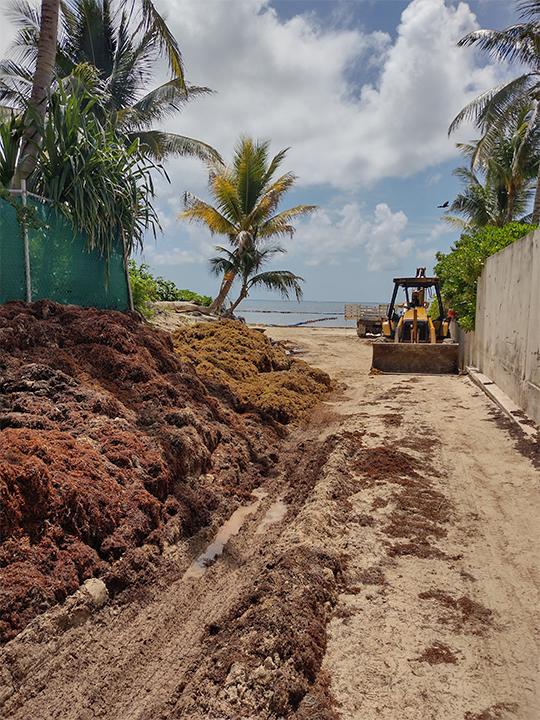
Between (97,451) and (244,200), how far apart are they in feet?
57.6

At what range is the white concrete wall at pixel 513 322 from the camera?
7.81m

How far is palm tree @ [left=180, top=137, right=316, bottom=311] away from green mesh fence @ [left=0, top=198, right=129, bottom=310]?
1100cm

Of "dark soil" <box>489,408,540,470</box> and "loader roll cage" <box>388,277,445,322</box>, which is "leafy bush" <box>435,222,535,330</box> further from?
"dark soil" <box>489,408,540,470</box>

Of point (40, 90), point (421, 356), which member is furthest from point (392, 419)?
point (40, 90)

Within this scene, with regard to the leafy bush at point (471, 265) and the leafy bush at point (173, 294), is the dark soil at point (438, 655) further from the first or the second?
the leafy bush at point (173, 294)

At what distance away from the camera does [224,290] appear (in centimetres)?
2152

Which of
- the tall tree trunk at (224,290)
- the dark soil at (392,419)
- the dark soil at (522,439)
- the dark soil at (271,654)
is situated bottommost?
the dark soil at (271,654)

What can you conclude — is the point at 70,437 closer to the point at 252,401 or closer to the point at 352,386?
the point at 252,401

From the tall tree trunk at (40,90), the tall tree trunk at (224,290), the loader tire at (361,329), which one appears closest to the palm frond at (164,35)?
the tall tree trunk at (40,90)

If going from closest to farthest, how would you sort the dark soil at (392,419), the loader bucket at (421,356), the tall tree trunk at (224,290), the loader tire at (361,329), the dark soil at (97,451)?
the dark soil at (97,451)
the dark soil at (392,419)
the loader bucket at (421,356)
the tall tree trunk at (224,290)
the loader tire at (361,329)

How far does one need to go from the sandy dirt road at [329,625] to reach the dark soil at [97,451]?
0.98ft

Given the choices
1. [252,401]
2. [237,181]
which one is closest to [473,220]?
[237,181]

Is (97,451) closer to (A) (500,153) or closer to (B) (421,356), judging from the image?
(B) (421,356)

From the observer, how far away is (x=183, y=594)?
3.74m
